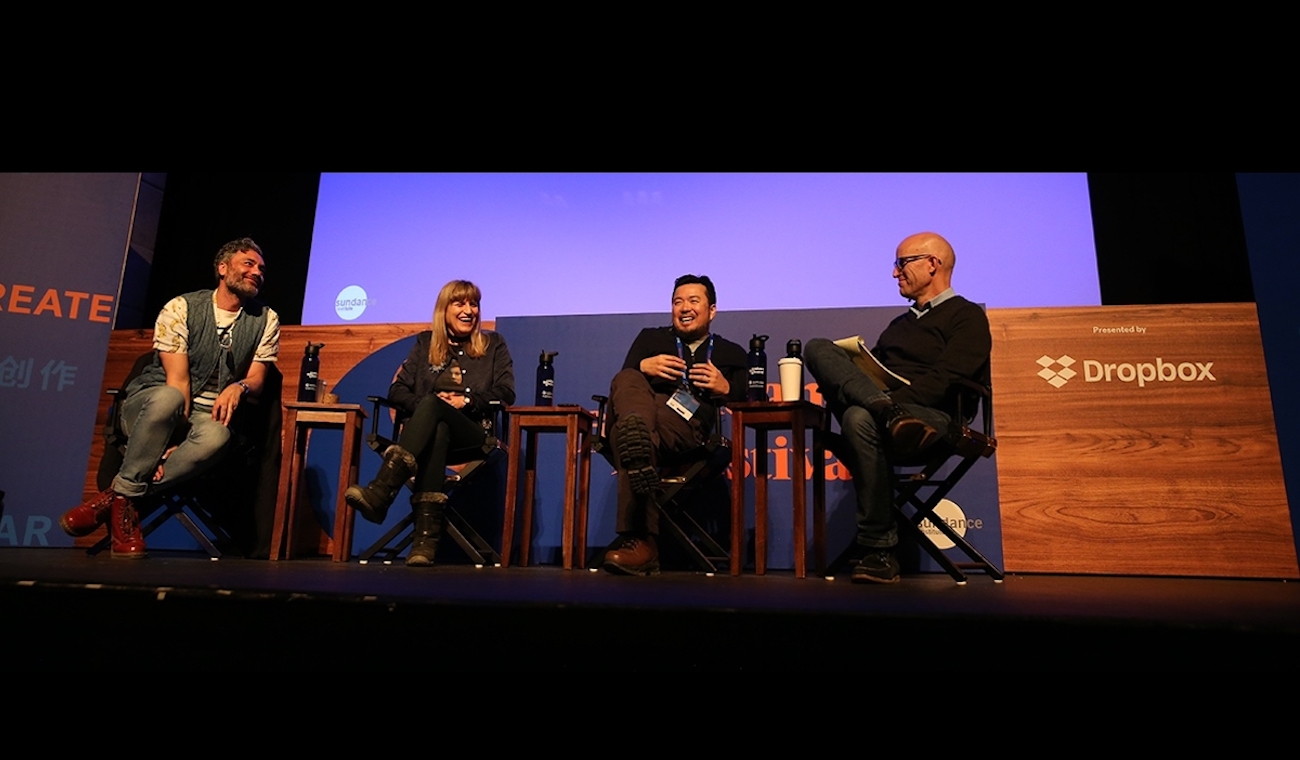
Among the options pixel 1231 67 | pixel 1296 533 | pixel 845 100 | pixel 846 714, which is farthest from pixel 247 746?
pixel 1296 533

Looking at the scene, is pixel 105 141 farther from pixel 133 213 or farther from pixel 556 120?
pixel 133 213

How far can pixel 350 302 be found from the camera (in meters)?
4.69

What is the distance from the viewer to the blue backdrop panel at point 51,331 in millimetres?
3932

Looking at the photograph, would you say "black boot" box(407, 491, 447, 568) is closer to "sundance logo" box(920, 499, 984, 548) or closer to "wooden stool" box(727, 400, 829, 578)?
"wooden stool" box(727, 400, 829, 578)

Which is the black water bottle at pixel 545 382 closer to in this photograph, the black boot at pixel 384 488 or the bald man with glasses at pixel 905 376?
the black boot at pixel 384 488

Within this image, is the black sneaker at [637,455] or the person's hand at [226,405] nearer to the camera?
the black sneaker at [637,455]

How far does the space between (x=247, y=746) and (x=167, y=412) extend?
2.37m

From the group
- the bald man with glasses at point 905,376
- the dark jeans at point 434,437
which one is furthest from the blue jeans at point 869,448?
the dark jeans at point 434,437

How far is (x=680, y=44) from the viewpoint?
1745 mm

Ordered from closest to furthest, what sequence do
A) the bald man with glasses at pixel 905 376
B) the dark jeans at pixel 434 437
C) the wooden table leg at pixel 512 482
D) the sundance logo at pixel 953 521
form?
1. the bald man with glasses at pixel 905 376
2. the dark jeans at pixel 434 437
3. the wooden table leg at pixel 512 482
4. the sundance logo at pixel 953 521

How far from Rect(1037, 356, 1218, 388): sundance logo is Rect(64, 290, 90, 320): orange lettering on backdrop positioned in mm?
4762

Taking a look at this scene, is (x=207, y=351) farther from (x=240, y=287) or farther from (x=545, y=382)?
(x=545, y=382)

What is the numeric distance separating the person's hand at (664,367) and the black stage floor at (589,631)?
1.57 m

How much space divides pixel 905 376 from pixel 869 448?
0.41m
